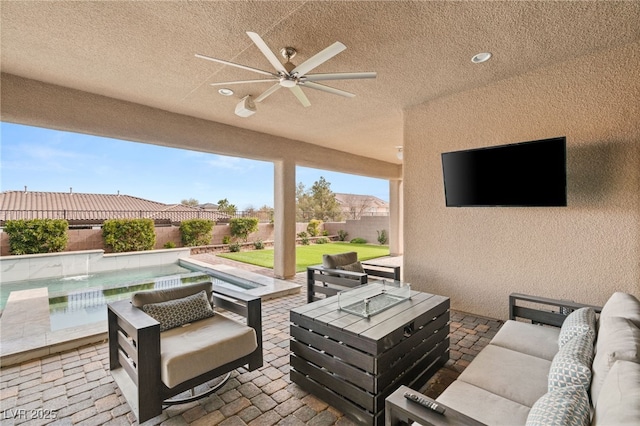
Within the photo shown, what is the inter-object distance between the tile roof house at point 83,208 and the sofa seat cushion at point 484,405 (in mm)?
11406

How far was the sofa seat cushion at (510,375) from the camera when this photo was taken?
1.58 m

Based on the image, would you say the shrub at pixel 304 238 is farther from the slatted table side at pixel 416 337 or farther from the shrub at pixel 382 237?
the slatted table side at pixel 416 337

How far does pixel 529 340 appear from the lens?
2.22 metres

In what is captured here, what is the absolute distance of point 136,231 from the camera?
974 cm

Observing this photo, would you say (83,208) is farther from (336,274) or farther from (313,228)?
(336,274)

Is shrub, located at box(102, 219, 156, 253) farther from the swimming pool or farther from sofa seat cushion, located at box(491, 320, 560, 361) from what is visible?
sofa seat cushion, located at box(491, 320, 560, 361)

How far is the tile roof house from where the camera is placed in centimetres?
913

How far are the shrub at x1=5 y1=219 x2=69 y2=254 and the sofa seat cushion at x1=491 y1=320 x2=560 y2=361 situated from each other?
10.9 m

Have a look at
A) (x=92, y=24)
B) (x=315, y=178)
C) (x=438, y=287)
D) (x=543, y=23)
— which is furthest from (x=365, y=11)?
(x=315, y=178)

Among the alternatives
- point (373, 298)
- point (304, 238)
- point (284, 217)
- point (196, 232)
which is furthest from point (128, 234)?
point (373, 298)

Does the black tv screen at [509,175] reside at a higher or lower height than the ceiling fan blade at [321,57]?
lower

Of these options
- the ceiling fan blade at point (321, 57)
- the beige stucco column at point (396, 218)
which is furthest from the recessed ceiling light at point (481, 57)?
the beige stucco column at point (396, 218)

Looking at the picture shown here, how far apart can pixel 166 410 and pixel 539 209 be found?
169 inches

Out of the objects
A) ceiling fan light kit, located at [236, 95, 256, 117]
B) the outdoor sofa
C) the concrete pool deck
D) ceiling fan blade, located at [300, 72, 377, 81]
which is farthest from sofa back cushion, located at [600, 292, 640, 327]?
the concrete pool deck
